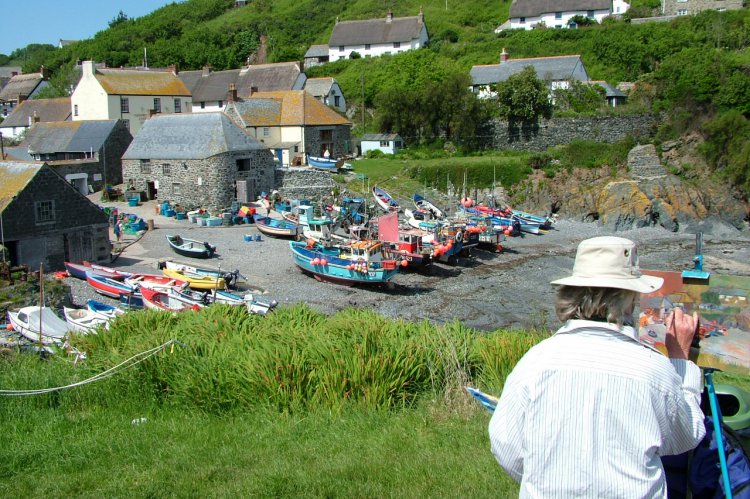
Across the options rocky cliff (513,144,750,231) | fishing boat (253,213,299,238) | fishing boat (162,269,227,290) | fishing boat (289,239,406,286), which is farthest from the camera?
rocky cliff (513,144,750,231)

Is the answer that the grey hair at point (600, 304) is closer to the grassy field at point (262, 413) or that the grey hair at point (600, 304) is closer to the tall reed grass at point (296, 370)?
the grassy field at point (262, 413)

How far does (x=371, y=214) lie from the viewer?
34.8 m

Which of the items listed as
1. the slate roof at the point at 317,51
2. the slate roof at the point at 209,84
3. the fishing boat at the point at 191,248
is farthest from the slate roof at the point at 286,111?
the slate roof at the point at 317,51

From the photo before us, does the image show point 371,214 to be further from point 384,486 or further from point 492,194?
point 384,486

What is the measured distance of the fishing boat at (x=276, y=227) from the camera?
104ft

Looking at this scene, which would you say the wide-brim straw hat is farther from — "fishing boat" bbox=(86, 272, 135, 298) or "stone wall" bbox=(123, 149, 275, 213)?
"stone wall" bbox=(123, 149, 275, 213)

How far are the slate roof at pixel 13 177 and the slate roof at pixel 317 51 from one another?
4548 cm

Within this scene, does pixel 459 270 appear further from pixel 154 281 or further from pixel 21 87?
pixel 21 87

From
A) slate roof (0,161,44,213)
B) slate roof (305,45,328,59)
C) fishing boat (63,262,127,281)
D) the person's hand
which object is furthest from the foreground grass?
slate roof (305,45,328,59)

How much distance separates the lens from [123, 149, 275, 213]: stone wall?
3600cm

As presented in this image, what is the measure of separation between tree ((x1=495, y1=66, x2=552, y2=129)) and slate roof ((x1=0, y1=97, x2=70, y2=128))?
30057mm

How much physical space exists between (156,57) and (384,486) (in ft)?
243

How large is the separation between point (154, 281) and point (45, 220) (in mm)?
4810

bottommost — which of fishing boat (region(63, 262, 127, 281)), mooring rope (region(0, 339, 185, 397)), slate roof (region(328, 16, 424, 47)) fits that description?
fishing boat (region(63, 262, 127, 281))
